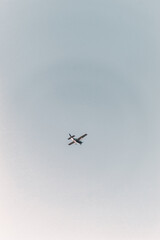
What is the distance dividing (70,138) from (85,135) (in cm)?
996

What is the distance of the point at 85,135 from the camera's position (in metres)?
114

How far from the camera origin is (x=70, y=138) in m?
117
